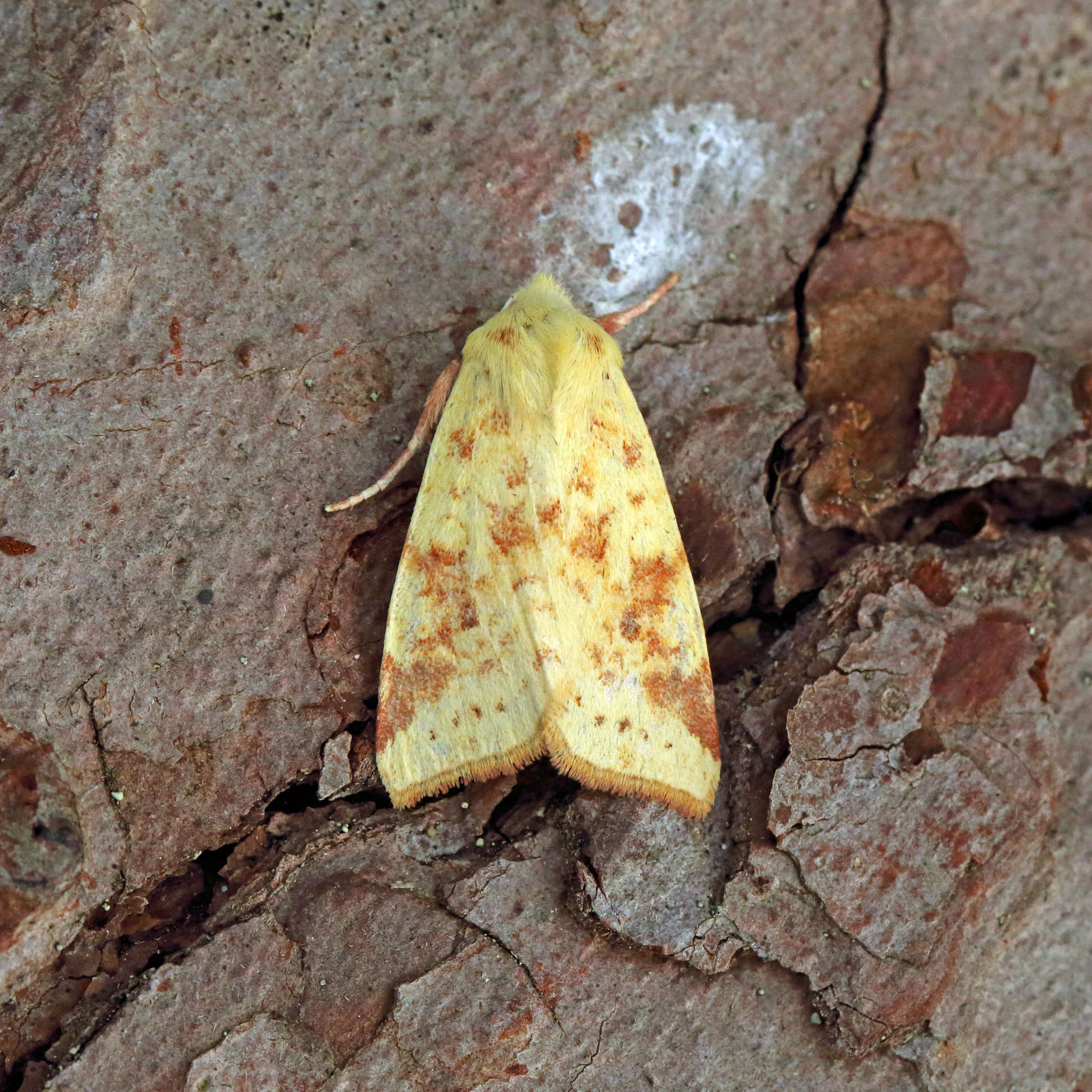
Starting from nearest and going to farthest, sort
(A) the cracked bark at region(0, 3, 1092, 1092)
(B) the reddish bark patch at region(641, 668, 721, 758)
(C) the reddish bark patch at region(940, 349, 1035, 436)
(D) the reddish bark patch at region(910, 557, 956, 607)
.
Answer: (A) the cracked bark at region(0, 3, 1092, 1092)
(B) the reddish bark patch at region(641, 668, 721, 758)
(D) the reddish bark patch at region(910, 557, 956, 607)
(C) the reddish bark patch at region(940, 349, 1035, 436)

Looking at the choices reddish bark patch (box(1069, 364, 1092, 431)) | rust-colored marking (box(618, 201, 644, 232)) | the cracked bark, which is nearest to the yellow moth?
the cracked bark

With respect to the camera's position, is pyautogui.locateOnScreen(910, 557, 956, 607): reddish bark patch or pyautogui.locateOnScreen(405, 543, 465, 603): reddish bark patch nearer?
pyautogui.locateOnScreen(405, 543, 465, 603): reddish bark patch

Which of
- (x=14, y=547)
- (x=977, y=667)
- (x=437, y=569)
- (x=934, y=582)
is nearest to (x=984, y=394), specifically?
(x=934, y=582)

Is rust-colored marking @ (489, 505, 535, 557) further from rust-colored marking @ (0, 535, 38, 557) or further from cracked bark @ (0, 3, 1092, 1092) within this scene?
rust-colored marking @ (0, 535, 38, 557)

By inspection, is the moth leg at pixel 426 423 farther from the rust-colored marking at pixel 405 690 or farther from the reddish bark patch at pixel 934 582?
the reddish bark patch at pixel 934 582

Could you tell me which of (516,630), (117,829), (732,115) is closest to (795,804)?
(516,630)

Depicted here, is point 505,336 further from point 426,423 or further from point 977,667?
point 977,667
